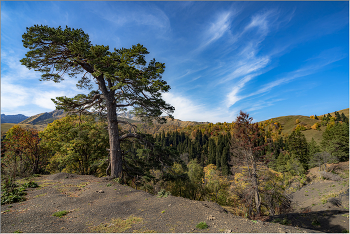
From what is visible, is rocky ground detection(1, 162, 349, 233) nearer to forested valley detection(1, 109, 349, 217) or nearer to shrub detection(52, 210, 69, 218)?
shrub detection(52, 210, 69, 218)

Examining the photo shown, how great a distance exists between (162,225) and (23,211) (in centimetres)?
485

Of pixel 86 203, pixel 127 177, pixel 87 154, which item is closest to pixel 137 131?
pixel 127 177

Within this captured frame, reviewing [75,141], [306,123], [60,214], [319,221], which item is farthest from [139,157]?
[306,123]

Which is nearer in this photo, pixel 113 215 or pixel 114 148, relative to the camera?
pixel 113 215

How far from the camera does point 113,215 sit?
17.6 feet

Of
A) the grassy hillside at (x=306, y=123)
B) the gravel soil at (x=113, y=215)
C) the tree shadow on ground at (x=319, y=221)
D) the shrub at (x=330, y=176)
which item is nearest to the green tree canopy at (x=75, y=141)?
the gravel soil at (x=113, y=215)

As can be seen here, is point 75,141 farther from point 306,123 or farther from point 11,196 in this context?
point 306,123

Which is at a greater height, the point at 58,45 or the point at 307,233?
the point at 58,45

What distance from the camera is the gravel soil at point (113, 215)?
4438 millimetres

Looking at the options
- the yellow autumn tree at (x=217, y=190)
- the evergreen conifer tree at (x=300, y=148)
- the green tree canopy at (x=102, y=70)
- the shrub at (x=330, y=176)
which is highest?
the green tree canopy at (x=102, y=70)

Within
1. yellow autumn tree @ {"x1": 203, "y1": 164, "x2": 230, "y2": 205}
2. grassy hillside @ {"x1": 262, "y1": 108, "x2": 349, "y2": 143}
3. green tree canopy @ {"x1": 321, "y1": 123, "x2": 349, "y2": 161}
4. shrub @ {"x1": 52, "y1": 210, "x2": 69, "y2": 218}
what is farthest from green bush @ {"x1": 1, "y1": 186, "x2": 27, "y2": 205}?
grassy hillside @ {"x1": 262, "y1": 108, "x2": 349, "y2": 143}

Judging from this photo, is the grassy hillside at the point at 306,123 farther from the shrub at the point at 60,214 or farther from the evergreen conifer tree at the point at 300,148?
the shrub at the point at 60,214

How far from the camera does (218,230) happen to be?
4387 mm

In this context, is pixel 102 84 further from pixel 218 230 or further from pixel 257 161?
pixel 257 161
